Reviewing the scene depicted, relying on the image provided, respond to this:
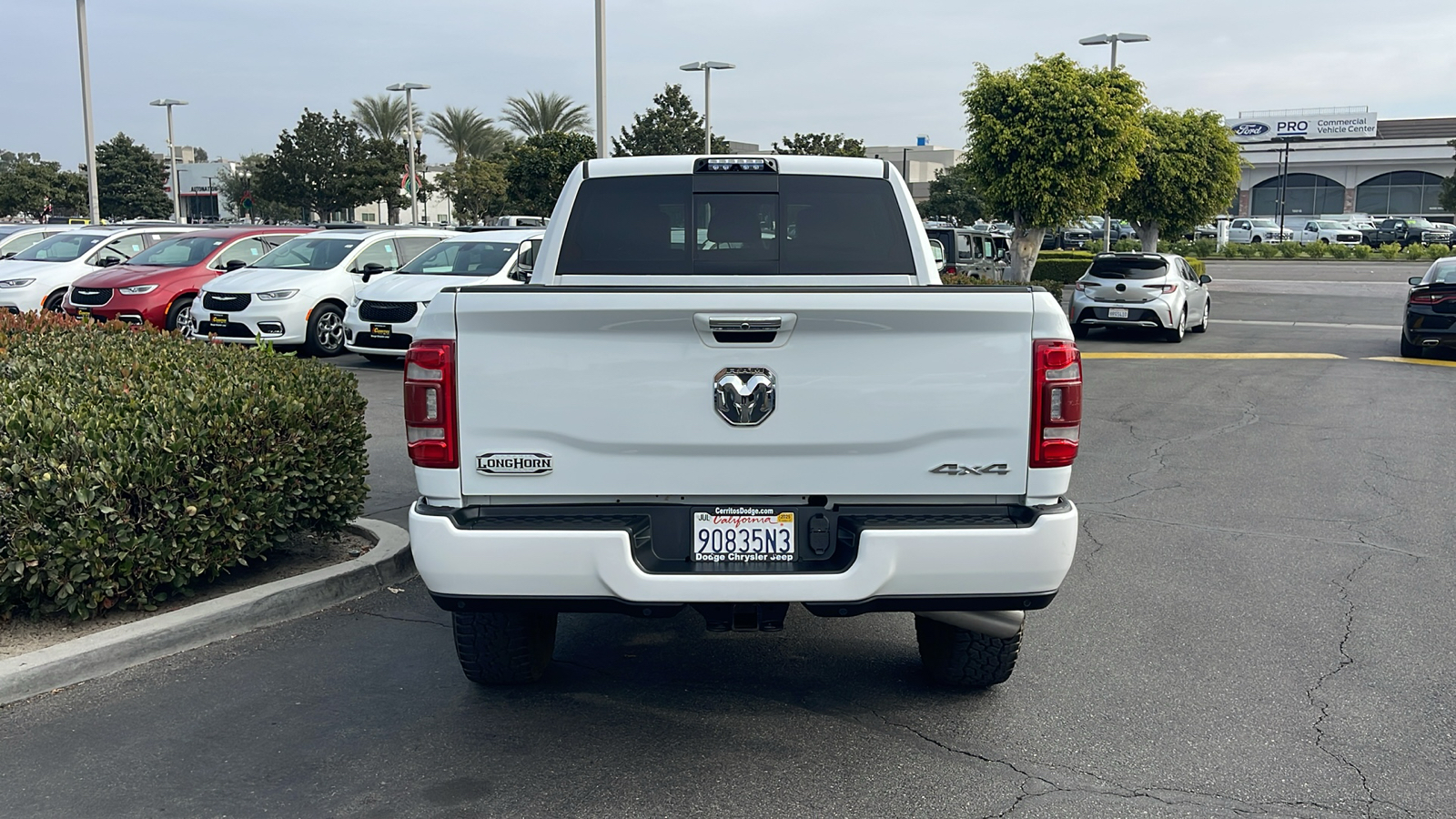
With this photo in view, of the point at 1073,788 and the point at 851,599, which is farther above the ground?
the point at 851,599

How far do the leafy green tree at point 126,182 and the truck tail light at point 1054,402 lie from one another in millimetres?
66405

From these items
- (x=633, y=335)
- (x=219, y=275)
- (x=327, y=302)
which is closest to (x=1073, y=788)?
(x=633, y=335)

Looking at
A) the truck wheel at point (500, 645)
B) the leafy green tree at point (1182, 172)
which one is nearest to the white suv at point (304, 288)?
the truck wheel at point (500, 645)

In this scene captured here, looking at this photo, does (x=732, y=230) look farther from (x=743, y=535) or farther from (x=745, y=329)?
(x=743, y=535)

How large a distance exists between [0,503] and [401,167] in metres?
50.0

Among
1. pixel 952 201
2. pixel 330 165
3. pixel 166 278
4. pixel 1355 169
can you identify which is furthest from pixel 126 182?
pixel 1355 169

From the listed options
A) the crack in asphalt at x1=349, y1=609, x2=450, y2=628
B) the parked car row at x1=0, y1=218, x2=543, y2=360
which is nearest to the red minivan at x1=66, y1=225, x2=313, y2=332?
the parked car row at x1=0, y1=218, x2=543, y2=360

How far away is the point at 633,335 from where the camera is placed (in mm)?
3891

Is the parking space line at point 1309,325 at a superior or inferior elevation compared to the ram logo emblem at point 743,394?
inferior

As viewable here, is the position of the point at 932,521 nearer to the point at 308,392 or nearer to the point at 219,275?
the point at 308,392

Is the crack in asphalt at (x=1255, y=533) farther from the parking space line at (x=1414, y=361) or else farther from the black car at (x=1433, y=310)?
the black car at (x=1433, y=310)

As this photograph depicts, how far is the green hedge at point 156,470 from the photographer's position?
5.09m

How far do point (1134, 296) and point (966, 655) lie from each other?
1583cm

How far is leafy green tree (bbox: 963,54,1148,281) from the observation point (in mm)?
22719
